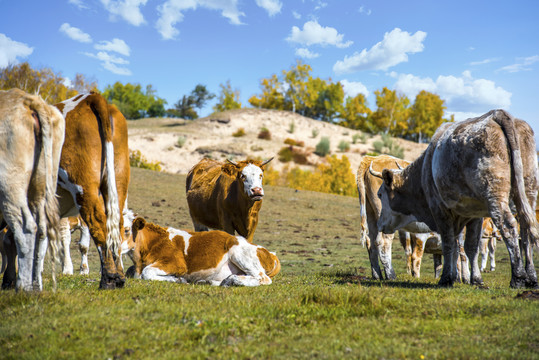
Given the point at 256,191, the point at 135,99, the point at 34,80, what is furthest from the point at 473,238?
the point at 135,99

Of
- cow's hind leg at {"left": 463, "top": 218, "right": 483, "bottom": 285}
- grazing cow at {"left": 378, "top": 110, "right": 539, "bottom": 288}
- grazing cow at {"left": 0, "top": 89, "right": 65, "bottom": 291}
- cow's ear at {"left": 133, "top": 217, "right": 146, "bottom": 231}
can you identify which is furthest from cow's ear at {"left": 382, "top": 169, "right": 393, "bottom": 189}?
grazing cow at {"left": 0, "top": 89, "right": 65, "bottom": 291}

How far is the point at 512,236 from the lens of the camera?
6.50m

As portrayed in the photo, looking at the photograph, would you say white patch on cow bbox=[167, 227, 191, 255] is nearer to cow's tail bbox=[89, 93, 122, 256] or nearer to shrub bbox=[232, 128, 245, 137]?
cow's tail bbox=[89, 93, 122, 256]

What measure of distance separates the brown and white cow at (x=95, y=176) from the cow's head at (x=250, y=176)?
334 cm

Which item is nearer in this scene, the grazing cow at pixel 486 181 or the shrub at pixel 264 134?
the grazing cow at pixel 486 181

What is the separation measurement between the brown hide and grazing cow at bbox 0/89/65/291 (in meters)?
4.49

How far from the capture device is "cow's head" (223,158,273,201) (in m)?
9.40

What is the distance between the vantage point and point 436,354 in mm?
3711

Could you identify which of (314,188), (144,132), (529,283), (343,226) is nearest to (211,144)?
(144,132)

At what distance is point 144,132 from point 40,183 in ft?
175

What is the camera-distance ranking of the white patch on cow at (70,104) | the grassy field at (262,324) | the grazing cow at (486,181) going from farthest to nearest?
the grazing cow at (486,181)
the white patch on cow at (70,104)
the grassy field at (262,324)

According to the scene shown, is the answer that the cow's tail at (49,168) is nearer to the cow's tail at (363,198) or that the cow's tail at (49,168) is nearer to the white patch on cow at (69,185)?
the white patch on cow at (69,185)

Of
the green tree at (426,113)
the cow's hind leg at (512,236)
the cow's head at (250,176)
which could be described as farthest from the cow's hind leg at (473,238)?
the green tree at (426,113)

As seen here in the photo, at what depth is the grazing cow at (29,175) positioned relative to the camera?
5.38m
